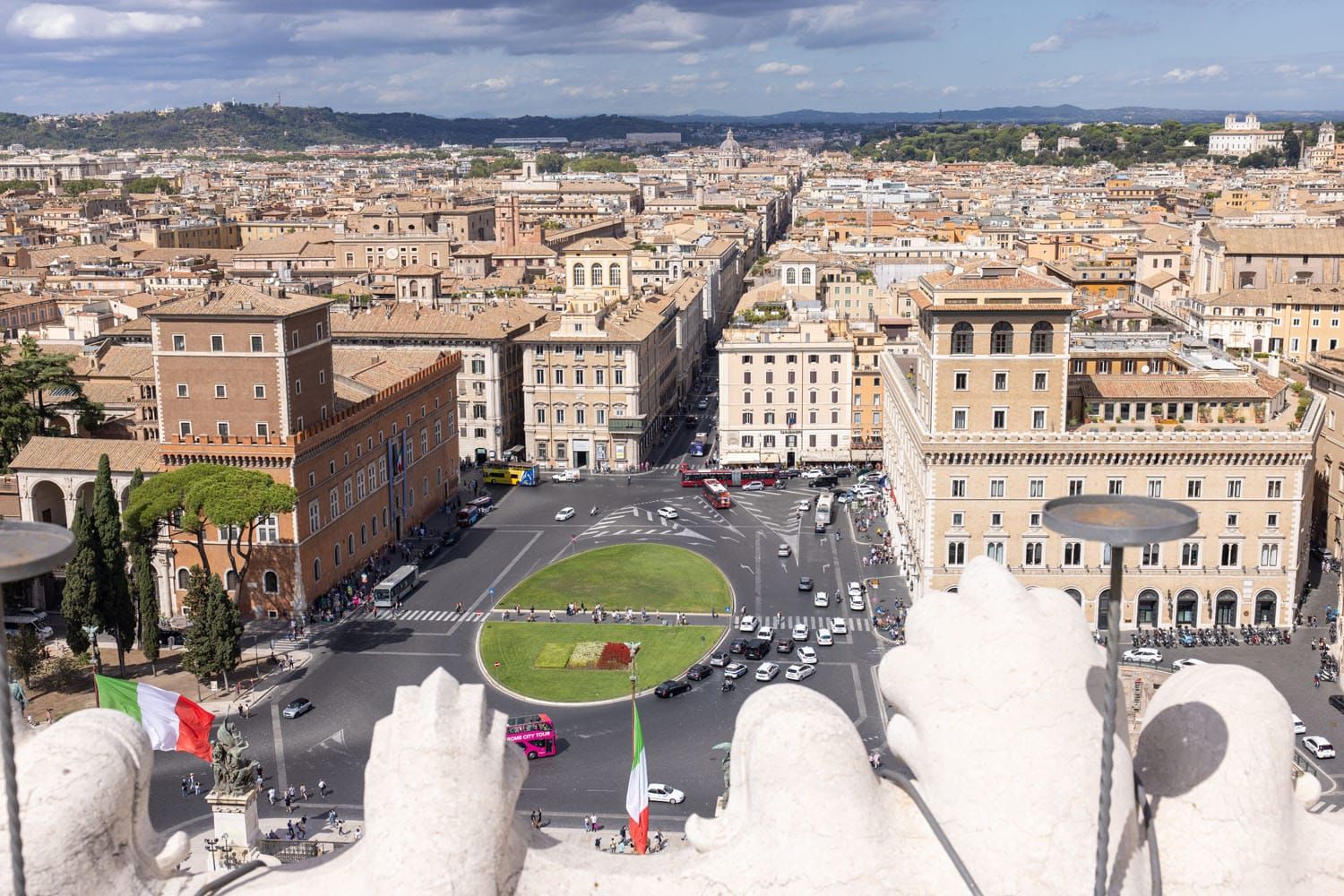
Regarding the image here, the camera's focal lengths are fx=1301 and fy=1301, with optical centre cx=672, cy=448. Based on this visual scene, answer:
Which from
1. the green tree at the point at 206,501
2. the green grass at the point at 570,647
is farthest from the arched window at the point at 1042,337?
the green tree at the point at 206,501

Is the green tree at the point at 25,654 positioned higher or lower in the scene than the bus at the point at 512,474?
higher

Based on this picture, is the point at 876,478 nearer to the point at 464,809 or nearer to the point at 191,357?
the point at 191,357

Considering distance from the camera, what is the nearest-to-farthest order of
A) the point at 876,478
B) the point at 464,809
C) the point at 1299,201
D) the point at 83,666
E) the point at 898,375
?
the point at 464,809 → the point at 83,666 → the point at 898,375 → the point at 876,478 → the point at 1299,201

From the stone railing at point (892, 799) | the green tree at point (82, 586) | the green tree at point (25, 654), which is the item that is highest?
the stone railing at point (892, 799)

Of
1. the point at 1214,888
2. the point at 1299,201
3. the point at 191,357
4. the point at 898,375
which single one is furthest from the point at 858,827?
the point at 1299,201

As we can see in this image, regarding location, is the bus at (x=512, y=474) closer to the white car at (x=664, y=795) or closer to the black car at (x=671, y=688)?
the black car at (x=671, y=688)

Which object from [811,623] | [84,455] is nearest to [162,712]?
[811,623]
